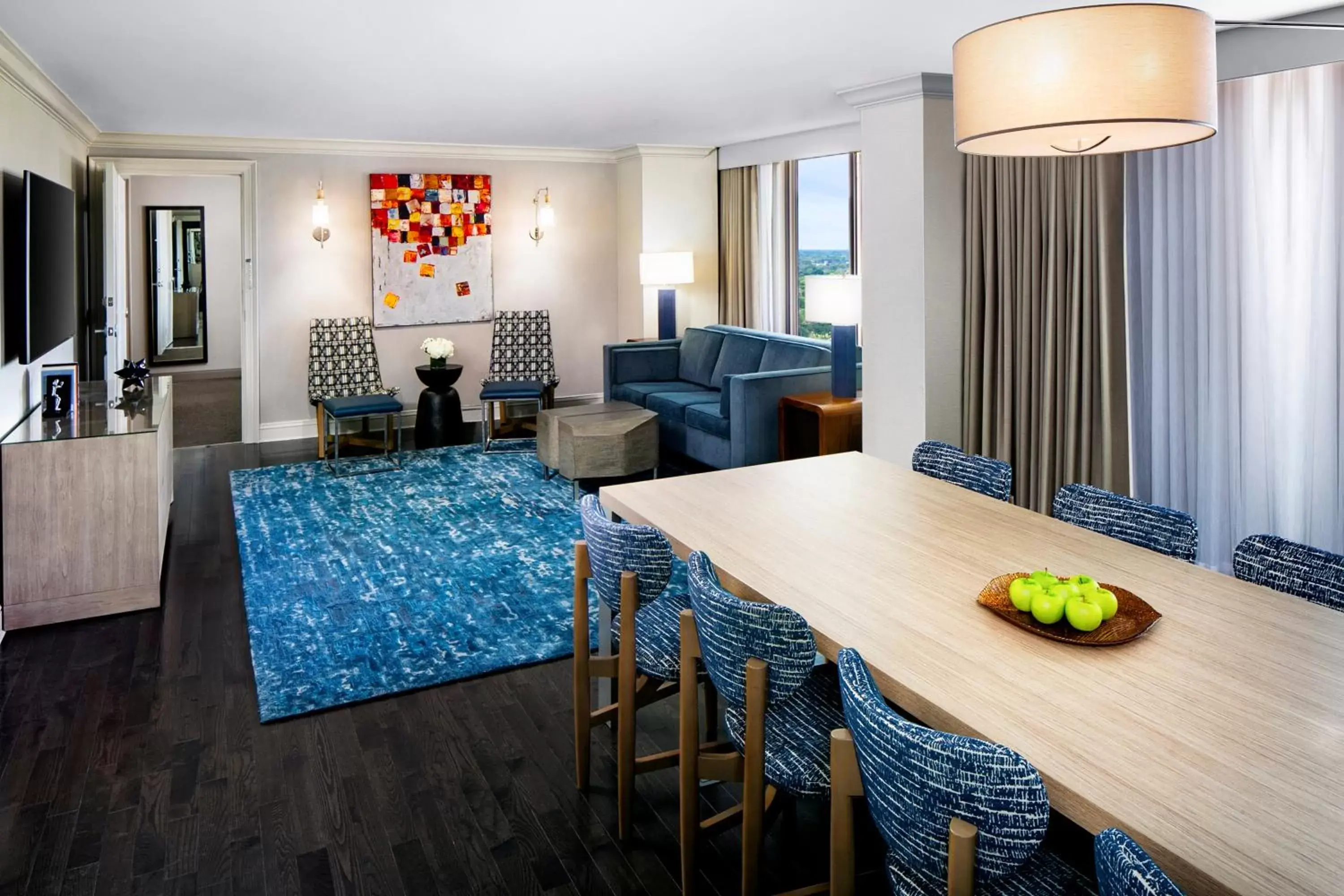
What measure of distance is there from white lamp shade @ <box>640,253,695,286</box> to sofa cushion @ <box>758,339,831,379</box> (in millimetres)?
1370

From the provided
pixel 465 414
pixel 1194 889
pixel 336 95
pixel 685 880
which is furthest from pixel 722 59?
pixel 465 414

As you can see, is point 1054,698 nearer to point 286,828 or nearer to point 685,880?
point 685,880

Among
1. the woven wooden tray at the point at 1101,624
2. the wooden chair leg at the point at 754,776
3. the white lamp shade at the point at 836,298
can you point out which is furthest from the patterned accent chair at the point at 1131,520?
the white lamp shade at the point at 836,298

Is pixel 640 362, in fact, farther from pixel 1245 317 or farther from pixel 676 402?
pixel 1245 317

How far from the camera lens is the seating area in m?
1.75

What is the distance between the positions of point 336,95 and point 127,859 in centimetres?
435

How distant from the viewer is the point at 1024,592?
202 centimetres

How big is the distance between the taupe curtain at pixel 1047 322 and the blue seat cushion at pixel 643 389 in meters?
2.73

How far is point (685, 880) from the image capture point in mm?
2260

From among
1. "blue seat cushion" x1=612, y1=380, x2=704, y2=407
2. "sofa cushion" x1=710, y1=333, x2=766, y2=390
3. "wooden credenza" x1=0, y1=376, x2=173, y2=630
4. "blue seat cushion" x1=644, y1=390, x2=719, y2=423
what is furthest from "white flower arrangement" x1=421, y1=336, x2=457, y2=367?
"wooden credenza" x1=0, y1=376, x2=173, y2=630

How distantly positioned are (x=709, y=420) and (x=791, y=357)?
30.4 inches

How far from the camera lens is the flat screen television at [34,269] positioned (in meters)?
4.20

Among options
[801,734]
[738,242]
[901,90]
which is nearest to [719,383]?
[738,242]

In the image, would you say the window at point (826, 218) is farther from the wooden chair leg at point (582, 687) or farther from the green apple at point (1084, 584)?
the green apple at point (1084, 584)
